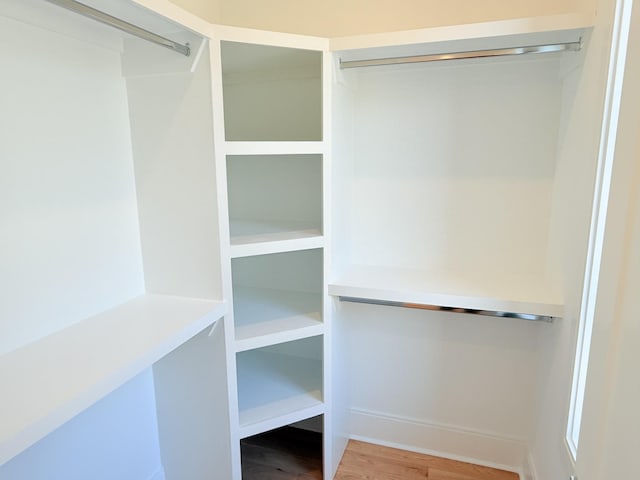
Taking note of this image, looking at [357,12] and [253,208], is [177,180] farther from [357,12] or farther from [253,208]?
[357,12]

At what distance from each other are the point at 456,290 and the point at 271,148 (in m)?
0.94

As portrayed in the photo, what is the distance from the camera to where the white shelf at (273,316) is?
1.63 m

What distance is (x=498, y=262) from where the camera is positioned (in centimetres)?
186

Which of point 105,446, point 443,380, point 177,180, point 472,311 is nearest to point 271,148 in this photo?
point 177,180

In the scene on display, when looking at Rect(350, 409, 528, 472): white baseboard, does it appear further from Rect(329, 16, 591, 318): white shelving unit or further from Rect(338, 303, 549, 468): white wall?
Rect(329, 16, 591, 318): white shelving unit

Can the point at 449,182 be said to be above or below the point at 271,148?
below

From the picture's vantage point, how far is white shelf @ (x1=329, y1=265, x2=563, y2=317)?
5.05 ft

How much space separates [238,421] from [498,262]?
4.37ft

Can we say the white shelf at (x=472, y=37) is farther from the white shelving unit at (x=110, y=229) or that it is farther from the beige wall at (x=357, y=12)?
the white shelving unit at (x=110, y=229)

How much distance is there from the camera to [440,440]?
205 cm

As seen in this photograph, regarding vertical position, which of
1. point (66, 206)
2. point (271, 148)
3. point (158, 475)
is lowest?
point (158, 475)

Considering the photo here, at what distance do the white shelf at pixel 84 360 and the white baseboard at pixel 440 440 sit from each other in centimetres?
117

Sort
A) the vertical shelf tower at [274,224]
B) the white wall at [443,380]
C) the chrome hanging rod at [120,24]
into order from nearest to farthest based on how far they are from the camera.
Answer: the chrome hanging rod at [120,24]
the vertical shelf tower at [274,224]
the white wall at [443,380]

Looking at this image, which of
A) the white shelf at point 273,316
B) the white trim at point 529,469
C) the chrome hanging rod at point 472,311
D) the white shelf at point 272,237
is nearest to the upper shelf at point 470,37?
the white shelf at point 272,237
